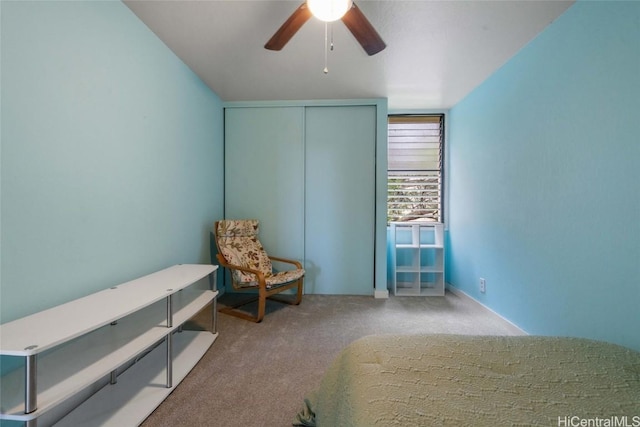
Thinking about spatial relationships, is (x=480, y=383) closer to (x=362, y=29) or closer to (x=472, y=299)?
(x=362, y=29)

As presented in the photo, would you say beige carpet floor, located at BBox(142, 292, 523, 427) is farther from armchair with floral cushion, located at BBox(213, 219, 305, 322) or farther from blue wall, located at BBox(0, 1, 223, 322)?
blue wall, located at BBox(0, 1, 223, 322)

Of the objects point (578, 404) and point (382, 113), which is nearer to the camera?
point (578, 404)

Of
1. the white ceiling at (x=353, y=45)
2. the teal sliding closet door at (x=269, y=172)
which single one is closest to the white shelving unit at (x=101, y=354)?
the teal sliding closet door at (x=269, y=172)

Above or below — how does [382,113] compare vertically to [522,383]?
above

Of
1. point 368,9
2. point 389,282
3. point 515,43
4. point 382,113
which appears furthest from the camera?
point 389,282

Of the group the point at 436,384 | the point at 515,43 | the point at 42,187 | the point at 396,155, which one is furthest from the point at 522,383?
the point at 396,155

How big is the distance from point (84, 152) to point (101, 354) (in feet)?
3.41

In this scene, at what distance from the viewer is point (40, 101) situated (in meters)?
1.13

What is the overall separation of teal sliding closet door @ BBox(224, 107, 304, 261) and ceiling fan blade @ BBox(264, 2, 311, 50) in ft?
4.71

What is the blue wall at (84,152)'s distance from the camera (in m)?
1.05

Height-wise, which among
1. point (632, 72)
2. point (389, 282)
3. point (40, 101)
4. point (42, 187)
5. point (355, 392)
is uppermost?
point (632, 72)

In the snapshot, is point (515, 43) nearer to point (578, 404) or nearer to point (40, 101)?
point (578, 404)

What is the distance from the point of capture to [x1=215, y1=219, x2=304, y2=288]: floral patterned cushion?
2438mm

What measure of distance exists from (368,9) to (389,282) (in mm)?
2873
